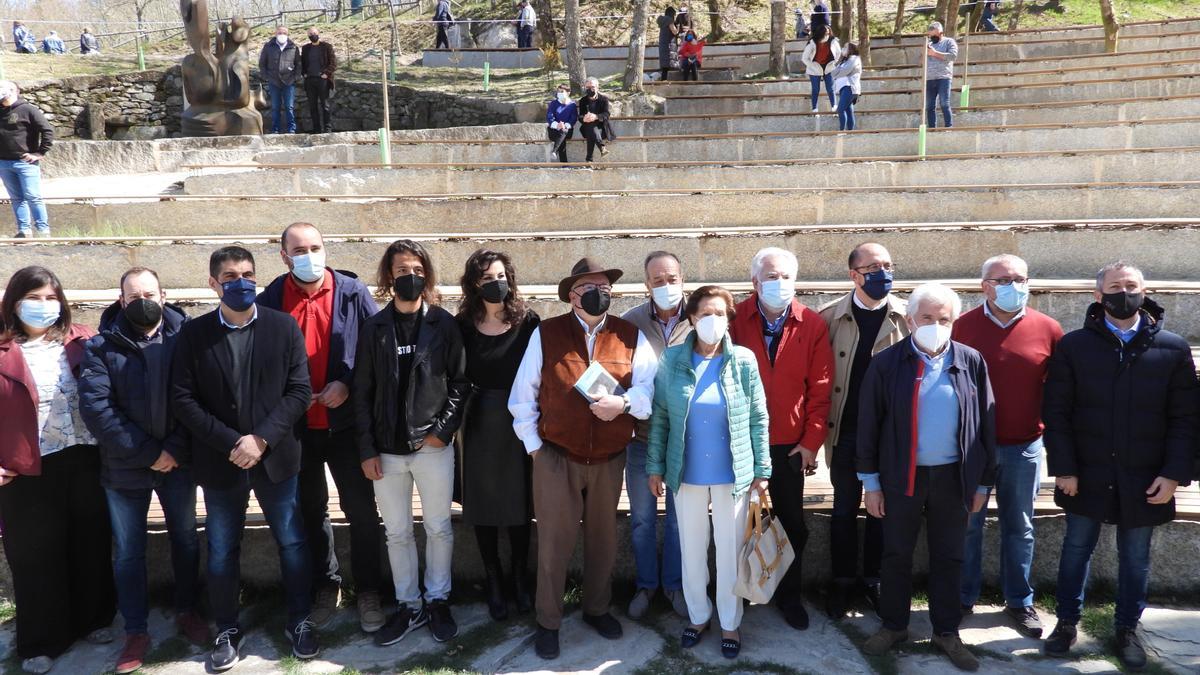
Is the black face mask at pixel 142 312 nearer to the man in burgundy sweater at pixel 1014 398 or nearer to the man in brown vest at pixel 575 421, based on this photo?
the man in brown vest at pixel 575 421

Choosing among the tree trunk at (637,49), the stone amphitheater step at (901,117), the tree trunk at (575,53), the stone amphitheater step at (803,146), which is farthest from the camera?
the tree trunk at (637,49)

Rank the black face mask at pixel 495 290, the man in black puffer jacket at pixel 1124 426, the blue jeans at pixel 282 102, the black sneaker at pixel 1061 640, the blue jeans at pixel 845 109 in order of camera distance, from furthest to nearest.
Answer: the blue jeans at pixel 282 102 → the blue jeans at pixel 845 109 → the black face mask at pixel 495 290 → the black sneaker at pixel 1061 640 → the man in black puffer jacket at pixel 1124 426

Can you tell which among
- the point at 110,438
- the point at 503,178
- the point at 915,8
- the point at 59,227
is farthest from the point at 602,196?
the point at 915,8

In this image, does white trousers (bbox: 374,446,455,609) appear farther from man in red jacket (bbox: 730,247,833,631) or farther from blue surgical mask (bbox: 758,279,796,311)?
blue surgical mask (bbox: 758,279,796,311)

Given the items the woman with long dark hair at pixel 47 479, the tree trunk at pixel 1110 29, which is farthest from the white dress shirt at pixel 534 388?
the tree trunk at pixel 1110 29

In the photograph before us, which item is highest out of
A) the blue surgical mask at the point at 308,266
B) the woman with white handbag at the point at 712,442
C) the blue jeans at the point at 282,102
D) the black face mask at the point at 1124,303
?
the blue jeans at the point at 282,102

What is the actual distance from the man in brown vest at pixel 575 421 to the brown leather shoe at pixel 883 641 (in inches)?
47.5

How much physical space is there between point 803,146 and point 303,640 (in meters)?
12.6

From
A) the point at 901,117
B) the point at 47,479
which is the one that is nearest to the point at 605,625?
the point at 47,479

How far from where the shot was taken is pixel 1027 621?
177 inches

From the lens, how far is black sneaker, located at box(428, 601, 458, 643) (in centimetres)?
454

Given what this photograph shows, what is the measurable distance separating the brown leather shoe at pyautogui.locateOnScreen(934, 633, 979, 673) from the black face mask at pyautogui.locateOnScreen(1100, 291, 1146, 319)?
1652 millimetres

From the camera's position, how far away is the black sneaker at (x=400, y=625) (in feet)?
14.9

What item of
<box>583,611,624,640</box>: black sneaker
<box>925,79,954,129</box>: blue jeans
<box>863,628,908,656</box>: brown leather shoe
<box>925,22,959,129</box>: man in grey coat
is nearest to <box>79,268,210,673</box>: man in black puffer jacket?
<box>583,611,624,640</box>: black sneaker
